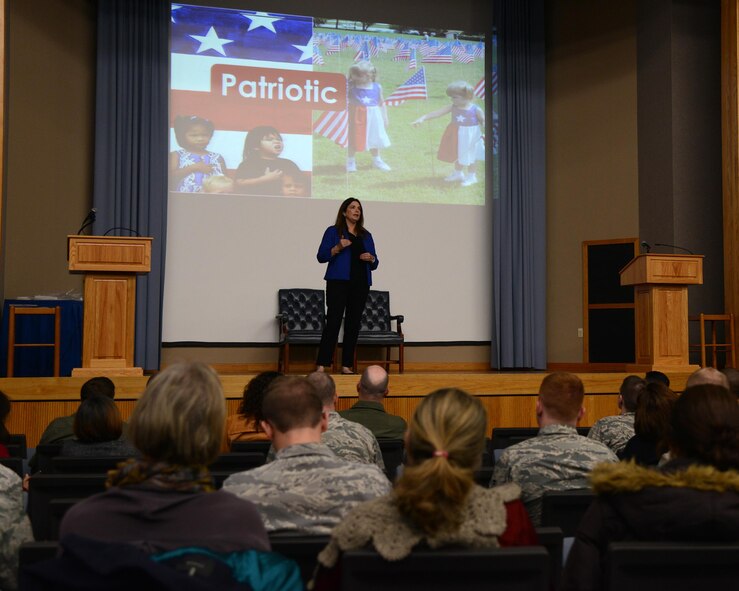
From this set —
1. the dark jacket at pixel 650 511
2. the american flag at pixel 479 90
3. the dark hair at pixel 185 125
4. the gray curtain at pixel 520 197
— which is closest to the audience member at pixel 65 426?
the dark jacket at pixel 650 511

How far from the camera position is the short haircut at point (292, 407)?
6.02 feet

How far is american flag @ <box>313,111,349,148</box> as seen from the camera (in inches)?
347

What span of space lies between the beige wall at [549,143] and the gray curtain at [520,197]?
0.27 metres

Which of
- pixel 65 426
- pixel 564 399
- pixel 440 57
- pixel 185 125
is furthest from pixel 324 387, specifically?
pixel 440 57

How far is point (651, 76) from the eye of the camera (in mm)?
8672

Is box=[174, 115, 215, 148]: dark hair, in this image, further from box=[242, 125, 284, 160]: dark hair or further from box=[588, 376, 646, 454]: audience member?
box=[588, 376, 646, 454]: audience member

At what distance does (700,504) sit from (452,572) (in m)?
0.49

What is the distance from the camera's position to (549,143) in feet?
31.2

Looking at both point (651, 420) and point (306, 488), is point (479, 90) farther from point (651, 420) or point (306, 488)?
point (306, 488)

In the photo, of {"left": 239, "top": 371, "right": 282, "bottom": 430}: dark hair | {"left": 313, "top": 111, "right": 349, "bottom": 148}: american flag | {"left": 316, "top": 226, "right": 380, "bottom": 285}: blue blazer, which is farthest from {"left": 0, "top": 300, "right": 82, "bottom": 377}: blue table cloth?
{"left": 239, "top": 371, "right": 282, "bottom": 430}: dark hair

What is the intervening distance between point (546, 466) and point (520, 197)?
7.20 m

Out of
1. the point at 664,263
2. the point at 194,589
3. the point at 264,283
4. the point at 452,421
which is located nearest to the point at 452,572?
the point at 452,421

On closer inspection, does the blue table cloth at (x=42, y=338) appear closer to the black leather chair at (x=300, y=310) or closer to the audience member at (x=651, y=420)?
the black leather chair at (x=300, y=310)

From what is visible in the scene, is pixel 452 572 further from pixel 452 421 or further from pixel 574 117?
pixel 574 117
